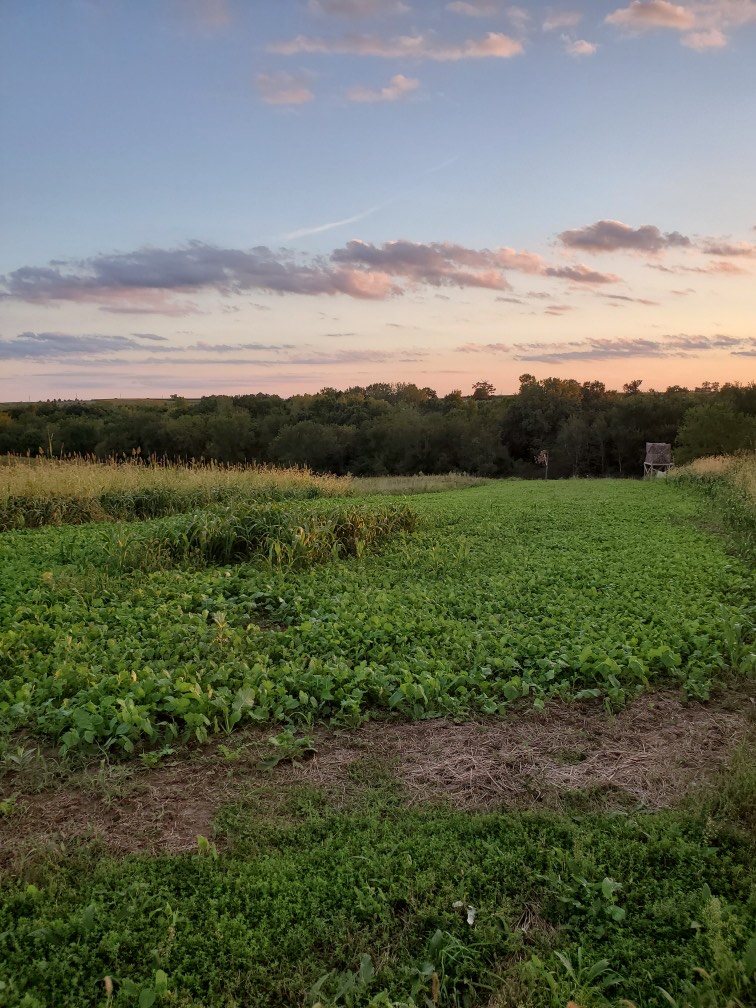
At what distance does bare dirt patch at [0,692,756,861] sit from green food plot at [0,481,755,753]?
22 centimetres

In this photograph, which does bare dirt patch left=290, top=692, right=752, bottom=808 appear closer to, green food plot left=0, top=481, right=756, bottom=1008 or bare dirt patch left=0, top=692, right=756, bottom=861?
bare dirt patch left=0, top=692, right=756, bottom=861

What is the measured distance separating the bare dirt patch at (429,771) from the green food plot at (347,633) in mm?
219

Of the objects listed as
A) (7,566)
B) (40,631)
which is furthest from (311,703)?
(7,566)

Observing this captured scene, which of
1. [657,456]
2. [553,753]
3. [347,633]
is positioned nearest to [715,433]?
[657,456]

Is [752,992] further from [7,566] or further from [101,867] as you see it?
[7,566]

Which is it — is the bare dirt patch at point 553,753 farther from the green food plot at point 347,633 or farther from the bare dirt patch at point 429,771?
the green food plot at point 347,633

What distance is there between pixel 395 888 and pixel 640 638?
11.1 feet

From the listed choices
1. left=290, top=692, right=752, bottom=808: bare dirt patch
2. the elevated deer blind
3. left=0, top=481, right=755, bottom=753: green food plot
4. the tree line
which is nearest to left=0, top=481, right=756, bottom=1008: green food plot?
left=0, top=481, right=755, bottom=753: green food plot

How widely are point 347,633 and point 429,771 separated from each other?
196 centimetres

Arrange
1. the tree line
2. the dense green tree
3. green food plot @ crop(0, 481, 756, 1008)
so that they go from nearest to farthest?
green food plot @ crop(0, 481, 756, 1008) → the dense green tree → the tree line

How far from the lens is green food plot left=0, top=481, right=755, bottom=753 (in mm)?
4246

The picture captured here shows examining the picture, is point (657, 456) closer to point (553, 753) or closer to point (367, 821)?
point (553, 753)

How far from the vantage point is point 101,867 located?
280 cm

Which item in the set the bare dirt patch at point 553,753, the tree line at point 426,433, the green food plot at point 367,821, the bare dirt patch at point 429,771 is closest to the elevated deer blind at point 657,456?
the tree line at point 426,433
